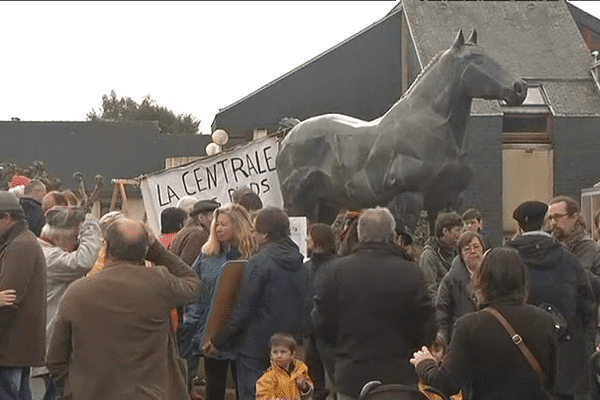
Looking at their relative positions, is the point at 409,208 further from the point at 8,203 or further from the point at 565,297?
the point at 8,203

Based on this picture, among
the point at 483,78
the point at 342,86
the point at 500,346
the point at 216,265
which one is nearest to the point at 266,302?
the point at 216,265

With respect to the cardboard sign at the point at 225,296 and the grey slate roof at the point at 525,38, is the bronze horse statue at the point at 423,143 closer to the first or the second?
the cardboard sign at the point at 225,296

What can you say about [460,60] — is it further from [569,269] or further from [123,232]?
[123,232]

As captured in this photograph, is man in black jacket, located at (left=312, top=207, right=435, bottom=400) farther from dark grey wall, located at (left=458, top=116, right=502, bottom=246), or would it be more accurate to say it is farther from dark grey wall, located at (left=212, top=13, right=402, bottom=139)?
dark grey wall, located at (left=212, top=13, right=402, bottom=139)

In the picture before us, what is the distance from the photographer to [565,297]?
26.4ft

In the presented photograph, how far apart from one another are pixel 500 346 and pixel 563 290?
190cm

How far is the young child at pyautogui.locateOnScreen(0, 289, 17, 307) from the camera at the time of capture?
8312 mm

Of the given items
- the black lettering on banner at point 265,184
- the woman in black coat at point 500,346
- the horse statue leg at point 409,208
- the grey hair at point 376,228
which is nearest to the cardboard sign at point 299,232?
the horse statue leg at point 409,208

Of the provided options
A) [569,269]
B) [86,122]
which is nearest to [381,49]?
[86,122]

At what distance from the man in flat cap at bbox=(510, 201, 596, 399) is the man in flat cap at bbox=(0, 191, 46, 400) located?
3127mm

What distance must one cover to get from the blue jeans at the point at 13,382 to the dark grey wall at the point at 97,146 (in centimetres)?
4278

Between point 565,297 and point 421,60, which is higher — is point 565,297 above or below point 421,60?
below

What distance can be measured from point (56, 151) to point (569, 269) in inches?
1827

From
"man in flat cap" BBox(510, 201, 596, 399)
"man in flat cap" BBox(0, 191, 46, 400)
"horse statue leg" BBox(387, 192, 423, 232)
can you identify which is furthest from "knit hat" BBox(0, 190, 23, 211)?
"horse statue leg" BBox(387, 192, 423, 232)
